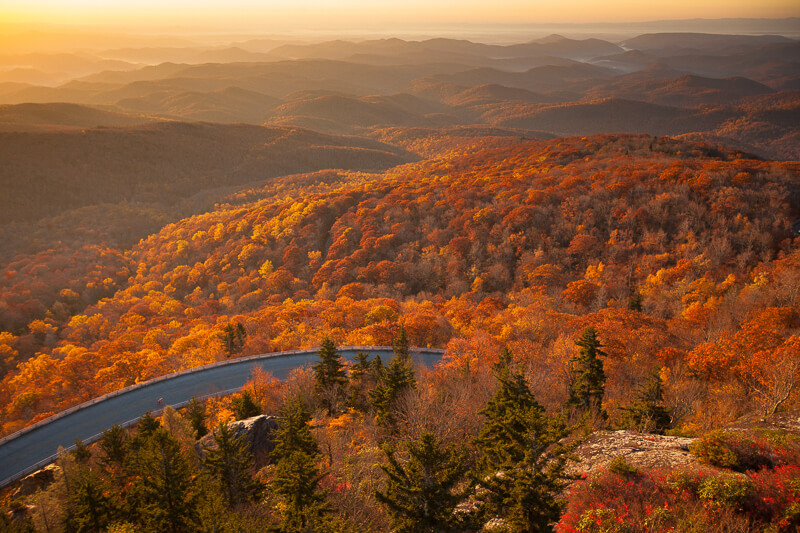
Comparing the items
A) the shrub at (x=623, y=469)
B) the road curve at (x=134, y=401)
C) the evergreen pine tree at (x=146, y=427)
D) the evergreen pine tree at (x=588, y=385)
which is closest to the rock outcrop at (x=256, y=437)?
the evergreen pine tree at (x=146, y=427)

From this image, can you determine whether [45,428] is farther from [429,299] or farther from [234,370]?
[429,299]

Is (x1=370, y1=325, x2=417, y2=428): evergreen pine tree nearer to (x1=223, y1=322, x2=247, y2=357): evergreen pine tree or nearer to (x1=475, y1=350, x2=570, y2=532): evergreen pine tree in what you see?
(x1=475, y1=350, x2=570, y2=532): evergreen pine tree

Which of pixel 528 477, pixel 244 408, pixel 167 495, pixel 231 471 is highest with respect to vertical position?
pixel 528 477

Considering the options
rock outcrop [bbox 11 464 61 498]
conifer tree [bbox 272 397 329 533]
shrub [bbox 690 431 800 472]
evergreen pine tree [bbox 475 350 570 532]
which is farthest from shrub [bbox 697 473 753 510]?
rock outcrop [bbox 11 464 61 498]

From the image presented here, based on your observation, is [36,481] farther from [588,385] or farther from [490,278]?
[490,278]

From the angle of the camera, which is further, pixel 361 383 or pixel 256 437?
pixel 361 383

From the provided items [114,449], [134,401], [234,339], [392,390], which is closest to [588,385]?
[392,390]

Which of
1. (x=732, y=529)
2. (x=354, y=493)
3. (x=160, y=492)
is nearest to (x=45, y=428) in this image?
(x=160, y=492)
